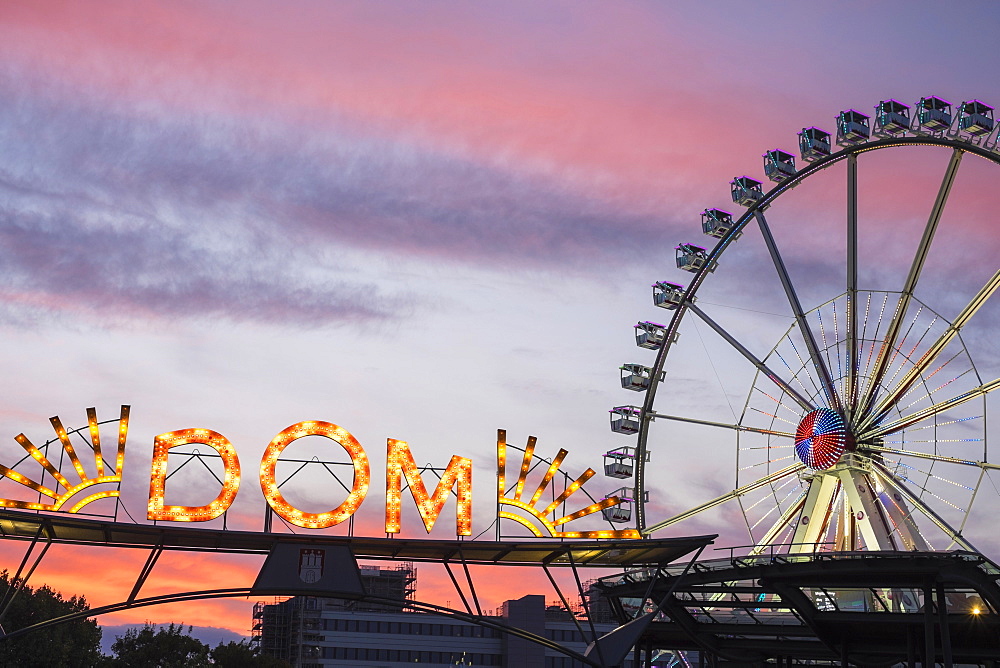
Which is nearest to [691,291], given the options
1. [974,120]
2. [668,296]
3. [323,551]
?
[668,296]

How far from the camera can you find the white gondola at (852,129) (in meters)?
63.4

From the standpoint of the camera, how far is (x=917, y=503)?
184ft

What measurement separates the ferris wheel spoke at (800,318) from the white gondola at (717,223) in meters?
1.96

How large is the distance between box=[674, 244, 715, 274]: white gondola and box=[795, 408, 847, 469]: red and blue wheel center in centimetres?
1315

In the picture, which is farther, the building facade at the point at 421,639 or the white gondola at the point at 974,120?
the building facade at the point at 421,639

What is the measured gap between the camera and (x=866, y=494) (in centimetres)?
5791

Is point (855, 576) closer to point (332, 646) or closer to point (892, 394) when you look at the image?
point (892, 394)

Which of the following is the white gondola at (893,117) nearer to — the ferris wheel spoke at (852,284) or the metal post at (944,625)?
the ferris wheel spoke at (852,284)

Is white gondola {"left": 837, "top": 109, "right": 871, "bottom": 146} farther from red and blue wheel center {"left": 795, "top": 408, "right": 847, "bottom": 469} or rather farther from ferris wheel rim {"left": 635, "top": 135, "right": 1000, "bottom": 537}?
red and blue wheel center {"left": 795, "top": 408, "right": 847, "bottom": 469}

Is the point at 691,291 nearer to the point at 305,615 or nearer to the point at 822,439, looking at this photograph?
the point at 822,439

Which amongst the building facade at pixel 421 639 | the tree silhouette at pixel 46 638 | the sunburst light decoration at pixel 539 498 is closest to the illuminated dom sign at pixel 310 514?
the sunburst light decoration at pixel 539 498

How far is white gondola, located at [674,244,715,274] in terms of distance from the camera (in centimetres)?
7162

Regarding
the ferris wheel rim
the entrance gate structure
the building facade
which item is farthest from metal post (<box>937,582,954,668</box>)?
the building facade

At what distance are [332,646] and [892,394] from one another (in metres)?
126
